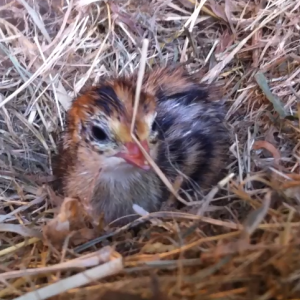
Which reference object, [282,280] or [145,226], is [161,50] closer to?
→ [145,226]

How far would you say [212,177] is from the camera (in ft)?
7.10

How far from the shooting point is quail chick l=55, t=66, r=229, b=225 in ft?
6.11

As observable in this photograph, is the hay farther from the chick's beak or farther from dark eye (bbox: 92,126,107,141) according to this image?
dark eye (bbox: 92,126,107,141)

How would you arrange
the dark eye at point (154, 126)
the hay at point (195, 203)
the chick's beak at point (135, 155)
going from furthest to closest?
1. the dark eye at point (154, 126)
2. the chick's beak at point (135, 155)
3. the hay at point (195, 203)

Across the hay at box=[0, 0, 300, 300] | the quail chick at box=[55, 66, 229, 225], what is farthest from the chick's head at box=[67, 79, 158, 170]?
the hay at box=[0, 0, 300, 300]

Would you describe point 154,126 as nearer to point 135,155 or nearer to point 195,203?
point 135,155

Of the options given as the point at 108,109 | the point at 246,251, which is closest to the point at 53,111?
the point at 108,109

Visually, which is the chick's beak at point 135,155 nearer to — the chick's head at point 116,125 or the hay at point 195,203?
the chick's head at point 116,125

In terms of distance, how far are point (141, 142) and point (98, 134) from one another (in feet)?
0.59

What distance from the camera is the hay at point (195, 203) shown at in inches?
57.0

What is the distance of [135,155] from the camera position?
5.85 ft

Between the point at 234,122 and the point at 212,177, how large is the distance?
1.36 ft

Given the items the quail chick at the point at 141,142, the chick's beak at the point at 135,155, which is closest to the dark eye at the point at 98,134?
the quail chick at the point at 141,142

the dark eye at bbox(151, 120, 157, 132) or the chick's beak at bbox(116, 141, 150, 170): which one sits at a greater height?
the dark eye at bbox(151, 120, 157, 132)
